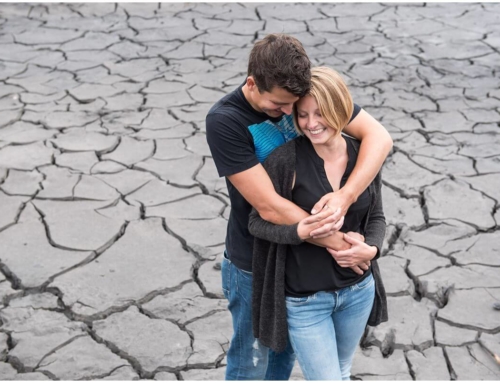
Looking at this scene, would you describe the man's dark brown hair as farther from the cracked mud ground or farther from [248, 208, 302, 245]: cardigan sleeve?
the cracked mud ground

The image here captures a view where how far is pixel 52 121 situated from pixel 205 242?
2056 mm

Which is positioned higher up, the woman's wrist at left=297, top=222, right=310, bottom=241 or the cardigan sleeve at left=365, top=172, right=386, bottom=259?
the woman's wrist at left=297, top=222, right=310, bottom=241

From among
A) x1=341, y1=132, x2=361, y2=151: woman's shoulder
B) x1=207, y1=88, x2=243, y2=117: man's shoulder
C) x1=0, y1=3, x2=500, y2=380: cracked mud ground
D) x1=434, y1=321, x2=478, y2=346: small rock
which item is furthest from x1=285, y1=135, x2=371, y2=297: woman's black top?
x1=434, y1=321, x2=478, y2=346: small rock

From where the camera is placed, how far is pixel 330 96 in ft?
6.74

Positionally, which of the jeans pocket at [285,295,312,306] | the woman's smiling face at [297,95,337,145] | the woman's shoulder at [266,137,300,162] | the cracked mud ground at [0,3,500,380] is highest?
the woman's smiling face at [297,95,337,145]

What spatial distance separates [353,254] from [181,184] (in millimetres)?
2675

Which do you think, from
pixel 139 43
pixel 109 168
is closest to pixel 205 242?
pixel 109 168

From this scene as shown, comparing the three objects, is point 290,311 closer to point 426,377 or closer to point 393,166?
point 426,377

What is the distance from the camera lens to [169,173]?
192 inches

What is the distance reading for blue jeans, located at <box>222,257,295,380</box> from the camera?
2.34 meters

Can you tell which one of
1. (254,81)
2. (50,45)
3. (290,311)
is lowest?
(50,45)

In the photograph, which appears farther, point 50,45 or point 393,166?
point 50,45

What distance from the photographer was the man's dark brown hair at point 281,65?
196 cm

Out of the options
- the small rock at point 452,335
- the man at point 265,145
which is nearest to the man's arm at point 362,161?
the man at point 265,145
